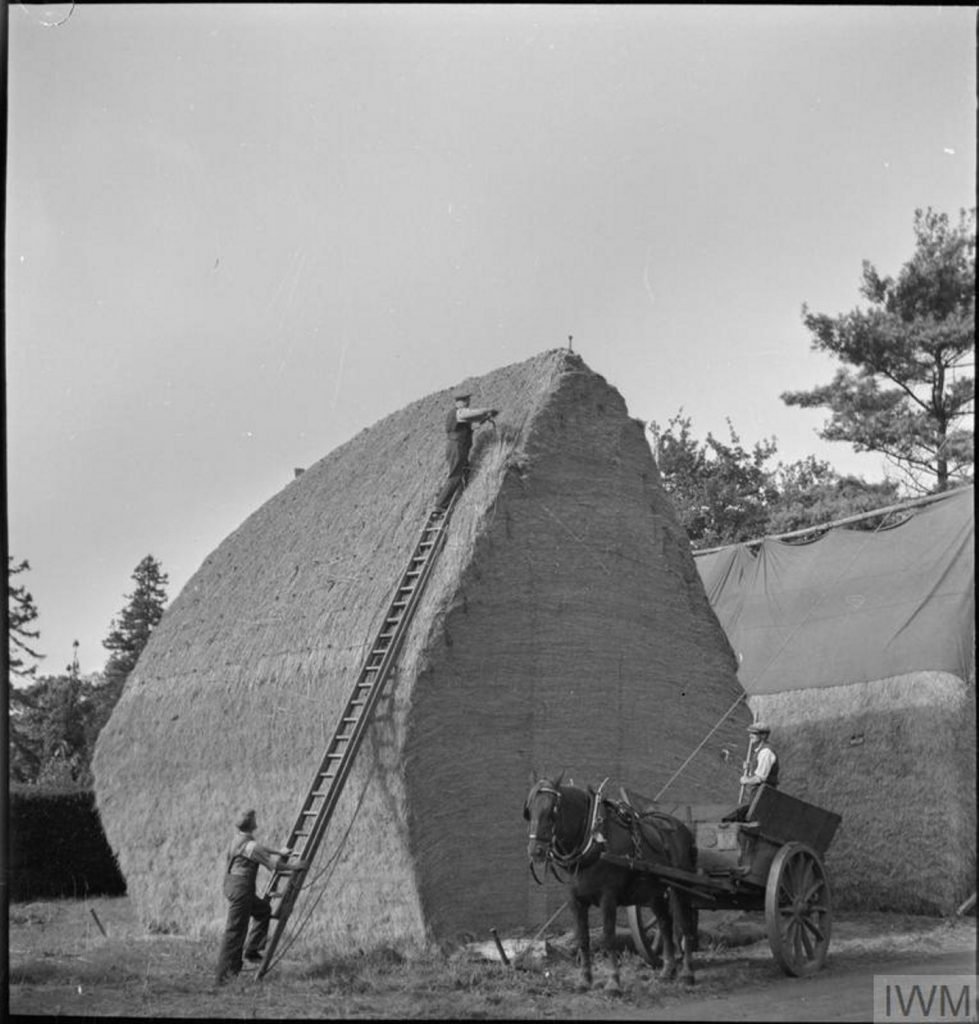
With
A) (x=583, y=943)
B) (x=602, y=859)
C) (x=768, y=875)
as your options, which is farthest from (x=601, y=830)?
(x=768, y=875)

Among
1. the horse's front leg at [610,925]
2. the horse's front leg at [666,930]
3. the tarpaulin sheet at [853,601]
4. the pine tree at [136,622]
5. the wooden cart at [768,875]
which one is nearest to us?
the horse's front leg at [610,925]

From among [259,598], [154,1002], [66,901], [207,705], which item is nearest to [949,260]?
[259,598]

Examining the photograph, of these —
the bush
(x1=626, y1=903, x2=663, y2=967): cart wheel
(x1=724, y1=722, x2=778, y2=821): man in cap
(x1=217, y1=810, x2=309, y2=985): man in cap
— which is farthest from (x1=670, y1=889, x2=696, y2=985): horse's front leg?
the bush

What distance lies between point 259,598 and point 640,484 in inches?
195

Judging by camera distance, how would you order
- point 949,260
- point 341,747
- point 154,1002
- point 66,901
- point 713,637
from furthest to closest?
point 66,901 < point 949,260 < point 713,637 < point 341,747 < point 154,1002

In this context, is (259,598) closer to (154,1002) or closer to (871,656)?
(154,1002)

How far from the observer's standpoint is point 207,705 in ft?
52.5

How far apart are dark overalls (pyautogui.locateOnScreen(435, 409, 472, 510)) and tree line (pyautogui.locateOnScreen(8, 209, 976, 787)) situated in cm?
437

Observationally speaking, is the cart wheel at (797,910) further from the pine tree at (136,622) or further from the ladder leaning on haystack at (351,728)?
the pine tree at (136,622)

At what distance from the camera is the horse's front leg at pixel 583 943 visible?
420 inches

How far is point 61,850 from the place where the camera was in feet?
76.7

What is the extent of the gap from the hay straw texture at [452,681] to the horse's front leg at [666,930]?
6.01 feet

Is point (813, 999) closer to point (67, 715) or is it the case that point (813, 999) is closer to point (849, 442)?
point (849, 442)

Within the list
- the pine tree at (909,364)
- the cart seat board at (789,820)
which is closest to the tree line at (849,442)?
the pine tree at (909,364)
